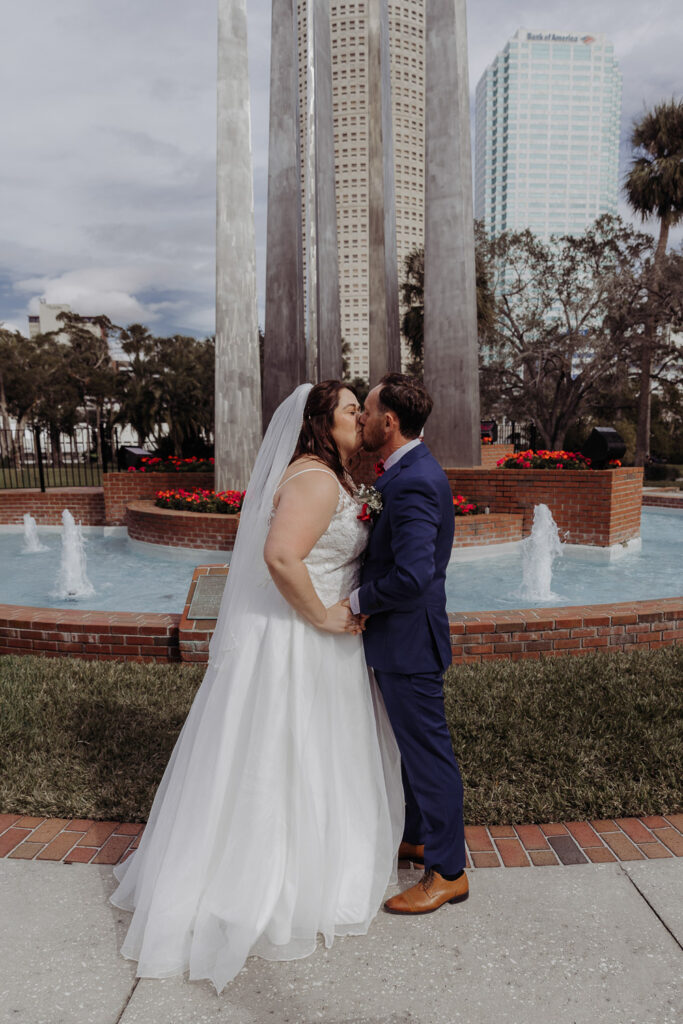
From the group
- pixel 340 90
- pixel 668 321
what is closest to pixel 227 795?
pixel 668 321

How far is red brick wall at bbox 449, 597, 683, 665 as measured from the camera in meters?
5.27

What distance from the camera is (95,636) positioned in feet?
17.7

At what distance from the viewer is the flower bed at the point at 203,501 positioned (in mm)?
11883

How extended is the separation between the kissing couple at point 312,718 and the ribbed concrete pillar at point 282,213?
44.9ft

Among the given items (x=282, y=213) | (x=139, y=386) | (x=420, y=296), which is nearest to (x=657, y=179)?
(x=420, y=296)

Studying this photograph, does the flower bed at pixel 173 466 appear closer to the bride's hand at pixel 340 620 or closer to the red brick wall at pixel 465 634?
the red brick wall at pixel 465 634

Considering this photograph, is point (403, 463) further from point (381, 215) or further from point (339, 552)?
point (381, 215)

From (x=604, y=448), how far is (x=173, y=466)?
9.39 metres

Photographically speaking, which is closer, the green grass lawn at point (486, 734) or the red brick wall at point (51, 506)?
the green grass lawn at point (486, 734)

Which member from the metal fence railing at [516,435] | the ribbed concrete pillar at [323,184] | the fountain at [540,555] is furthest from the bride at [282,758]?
the metal fence railing at [516,435]

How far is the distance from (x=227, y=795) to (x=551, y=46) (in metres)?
220

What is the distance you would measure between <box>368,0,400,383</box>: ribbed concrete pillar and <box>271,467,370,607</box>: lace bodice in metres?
18.7

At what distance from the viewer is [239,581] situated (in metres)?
2.62

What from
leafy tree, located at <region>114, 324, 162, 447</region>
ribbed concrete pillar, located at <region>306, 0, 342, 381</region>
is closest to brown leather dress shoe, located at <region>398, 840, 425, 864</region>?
ribbed concrete pillar, located at <region>306, 0, 342, 381</region>
